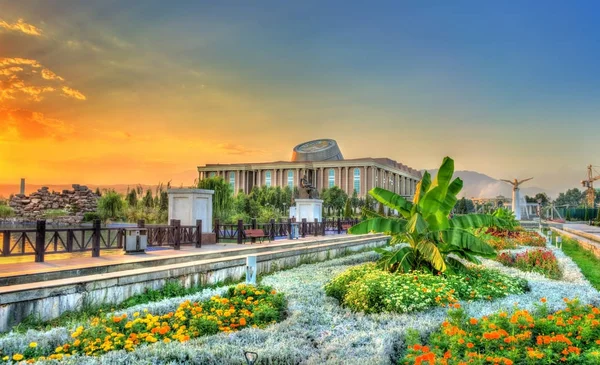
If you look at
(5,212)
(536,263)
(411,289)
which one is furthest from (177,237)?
(5,212)

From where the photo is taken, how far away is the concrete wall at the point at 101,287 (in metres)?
6.29

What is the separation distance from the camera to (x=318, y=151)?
109562 mm

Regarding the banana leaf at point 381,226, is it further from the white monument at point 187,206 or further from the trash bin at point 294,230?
the trash bin at point 294,230

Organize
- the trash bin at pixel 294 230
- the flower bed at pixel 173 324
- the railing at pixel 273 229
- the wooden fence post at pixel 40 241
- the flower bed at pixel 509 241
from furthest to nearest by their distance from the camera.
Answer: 1. the trash bin at pixel 294 230
2. the flower bed at pixel 509 241
3. the railing at pixel 273 229
4. the wooden fence post at pixel 40 241
5. the flower bed at pixel 173 324

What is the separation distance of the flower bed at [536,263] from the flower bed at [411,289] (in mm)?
3236

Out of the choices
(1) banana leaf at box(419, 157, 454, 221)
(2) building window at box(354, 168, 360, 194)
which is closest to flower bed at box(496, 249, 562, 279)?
(1) banana leaf at box(419, 157, 454, 221)

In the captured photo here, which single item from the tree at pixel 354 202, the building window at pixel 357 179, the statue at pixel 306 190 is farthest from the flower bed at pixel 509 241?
the building window at pixel 357 179

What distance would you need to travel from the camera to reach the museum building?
98812 mm

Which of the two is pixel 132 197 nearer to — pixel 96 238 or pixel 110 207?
pixel 110 207

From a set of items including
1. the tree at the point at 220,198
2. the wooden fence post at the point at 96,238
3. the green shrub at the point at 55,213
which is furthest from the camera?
the green shrub at the point at 55,213

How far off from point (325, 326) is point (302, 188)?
22147mm

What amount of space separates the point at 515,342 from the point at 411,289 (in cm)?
284

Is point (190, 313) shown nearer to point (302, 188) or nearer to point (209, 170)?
point (302, 188)

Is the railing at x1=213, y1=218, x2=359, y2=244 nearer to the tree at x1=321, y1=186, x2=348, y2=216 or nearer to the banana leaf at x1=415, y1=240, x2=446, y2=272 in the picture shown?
the banana leaf at x1=415, y1=240, x2=446, y2=272
